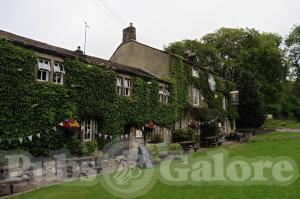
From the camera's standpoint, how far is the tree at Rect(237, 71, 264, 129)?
47.2 meters

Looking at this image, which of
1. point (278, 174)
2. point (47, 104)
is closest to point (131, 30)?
point (47, 104)

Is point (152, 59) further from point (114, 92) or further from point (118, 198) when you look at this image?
point (118, 198)

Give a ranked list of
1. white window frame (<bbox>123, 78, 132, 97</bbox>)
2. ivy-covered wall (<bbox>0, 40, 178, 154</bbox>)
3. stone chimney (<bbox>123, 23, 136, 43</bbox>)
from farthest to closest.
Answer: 1. stone chimney (<bbox>123, 23, 136, 43</bbox>)
2. white window frame (<bbox>123, 78, 132, 97</bbox>)
3. ivy-covered wall (<bbox>0, 40, 178, 154</bbox>)

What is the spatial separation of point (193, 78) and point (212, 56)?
61.4ft

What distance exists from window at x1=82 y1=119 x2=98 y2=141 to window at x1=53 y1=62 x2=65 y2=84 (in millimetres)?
3267

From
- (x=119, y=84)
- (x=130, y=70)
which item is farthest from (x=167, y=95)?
(x=119, y=84)

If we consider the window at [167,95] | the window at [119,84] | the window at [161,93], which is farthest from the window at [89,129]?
the window at [167,95]

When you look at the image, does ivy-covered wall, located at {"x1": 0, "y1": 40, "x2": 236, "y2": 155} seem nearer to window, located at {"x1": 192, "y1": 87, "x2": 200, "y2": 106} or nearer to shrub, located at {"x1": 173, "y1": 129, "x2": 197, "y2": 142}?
shrub, located at {"x1": 173, "y1": 129, "x2": 197, "y2": 142}

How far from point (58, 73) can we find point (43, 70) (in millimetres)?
1063

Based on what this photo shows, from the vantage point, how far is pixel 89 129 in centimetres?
2277

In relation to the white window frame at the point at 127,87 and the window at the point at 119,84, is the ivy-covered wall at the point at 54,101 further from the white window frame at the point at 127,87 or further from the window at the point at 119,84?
the window at the point at 119,84

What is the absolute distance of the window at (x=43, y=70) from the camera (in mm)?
19609

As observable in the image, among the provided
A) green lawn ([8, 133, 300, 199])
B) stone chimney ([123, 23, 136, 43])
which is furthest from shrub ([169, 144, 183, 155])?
stone chimney ([123, 23, 136, 43])

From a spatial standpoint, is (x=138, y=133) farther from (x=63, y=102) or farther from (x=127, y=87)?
(x=63, y=102)
